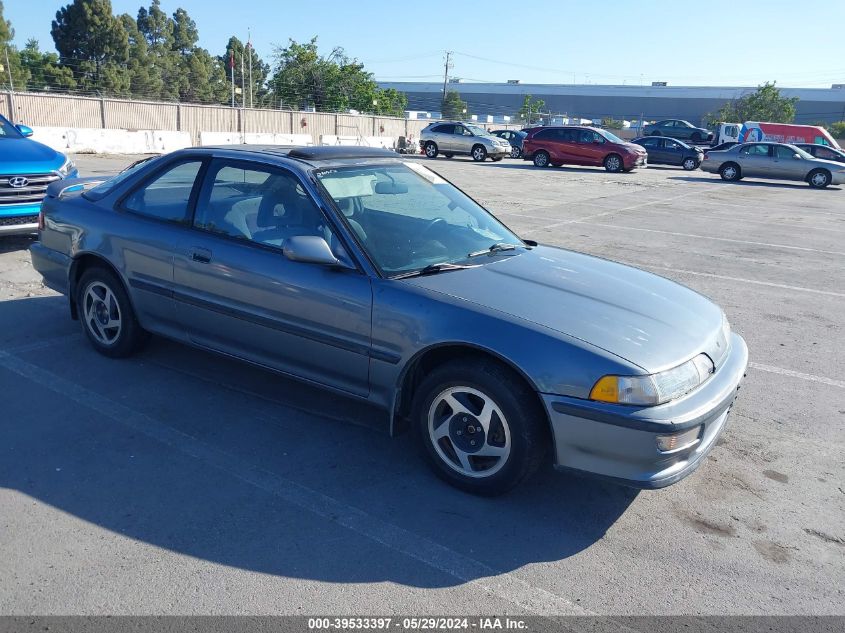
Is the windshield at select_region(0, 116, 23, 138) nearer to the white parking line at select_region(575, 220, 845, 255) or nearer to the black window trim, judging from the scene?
the black window trim

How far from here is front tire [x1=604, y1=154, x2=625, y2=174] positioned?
27.5 m

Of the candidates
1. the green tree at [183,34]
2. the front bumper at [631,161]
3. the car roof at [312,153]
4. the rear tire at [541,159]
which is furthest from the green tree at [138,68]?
the car roof at [312,153]

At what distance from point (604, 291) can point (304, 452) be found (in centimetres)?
187

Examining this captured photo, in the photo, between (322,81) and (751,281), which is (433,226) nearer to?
(751,281)

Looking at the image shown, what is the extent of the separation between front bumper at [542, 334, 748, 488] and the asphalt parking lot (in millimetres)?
345

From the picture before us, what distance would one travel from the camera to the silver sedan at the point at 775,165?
24875 mm

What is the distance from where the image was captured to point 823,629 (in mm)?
2719

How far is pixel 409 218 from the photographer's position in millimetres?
4375

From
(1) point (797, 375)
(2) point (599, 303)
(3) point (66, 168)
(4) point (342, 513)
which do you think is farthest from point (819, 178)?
(4) point (342, 513)

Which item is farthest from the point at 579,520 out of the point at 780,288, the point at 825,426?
the point at 780,288

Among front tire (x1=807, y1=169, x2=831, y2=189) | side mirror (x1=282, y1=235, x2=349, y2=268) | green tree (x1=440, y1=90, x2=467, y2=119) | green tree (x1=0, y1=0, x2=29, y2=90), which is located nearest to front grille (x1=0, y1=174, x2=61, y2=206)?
side mirror (x1=282, y1=235, x2=349, y2=268)

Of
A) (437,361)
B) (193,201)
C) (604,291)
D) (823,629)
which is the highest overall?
(193,201)

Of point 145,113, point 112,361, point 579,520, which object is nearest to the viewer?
point 579,520

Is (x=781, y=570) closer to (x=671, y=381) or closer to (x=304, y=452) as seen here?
(x=671, y=381)
